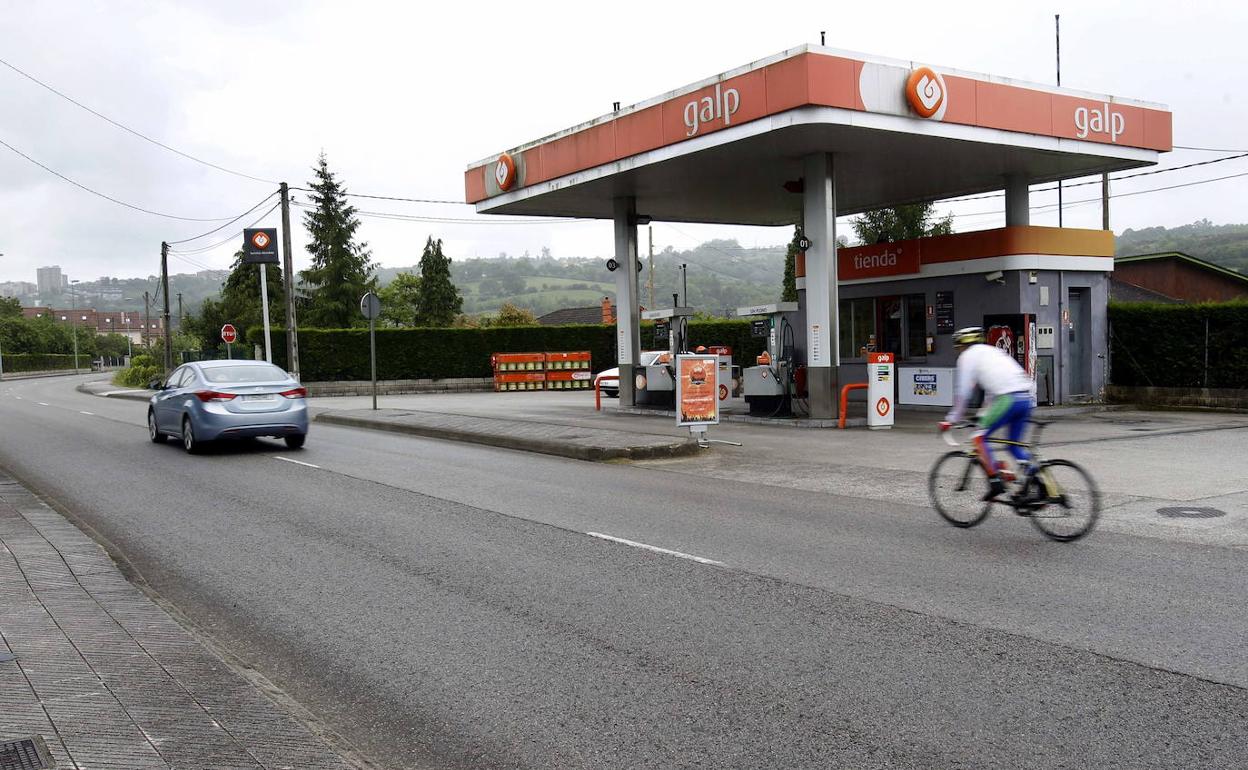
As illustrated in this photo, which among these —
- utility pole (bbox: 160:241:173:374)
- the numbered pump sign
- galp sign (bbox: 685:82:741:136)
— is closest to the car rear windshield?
galp sign (bbox: 685:82:741:136)

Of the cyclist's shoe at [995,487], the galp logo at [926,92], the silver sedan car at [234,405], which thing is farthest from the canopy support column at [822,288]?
the cyclist's shoe at [995,487]

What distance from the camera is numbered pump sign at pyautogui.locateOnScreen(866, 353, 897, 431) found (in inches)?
730

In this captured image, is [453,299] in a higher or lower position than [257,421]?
higher

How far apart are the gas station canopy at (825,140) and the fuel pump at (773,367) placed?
10.3ft

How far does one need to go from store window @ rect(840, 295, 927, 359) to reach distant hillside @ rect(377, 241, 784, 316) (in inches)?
3182

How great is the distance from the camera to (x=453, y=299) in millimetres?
A: 93812

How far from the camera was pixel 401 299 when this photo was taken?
323ft

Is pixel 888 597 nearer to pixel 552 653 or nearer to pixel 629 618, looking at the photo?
pixel 629 618

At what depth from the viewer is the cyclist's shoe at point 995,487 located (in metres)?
8.56

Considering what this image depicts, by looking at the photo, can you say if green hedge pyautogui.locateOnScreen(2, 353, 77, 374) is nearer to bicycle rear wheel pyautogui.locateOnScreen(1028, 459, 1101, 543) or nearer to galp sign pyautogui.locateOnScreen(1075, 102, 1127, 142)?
galp sign pyautogui.locateOnScreen(1075, 102, 1127, 142)

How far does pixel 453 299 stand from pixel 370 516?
85.7 m

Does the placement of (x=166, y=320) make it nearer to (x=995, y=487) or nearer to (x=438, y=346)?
(x=438, y=346)

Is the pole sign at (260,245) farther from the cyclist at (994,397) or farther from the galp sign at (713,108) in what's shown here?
the cyclist at (994,397)

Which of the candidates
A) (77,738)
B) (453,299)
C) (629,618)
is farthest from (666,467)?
(453,299)
